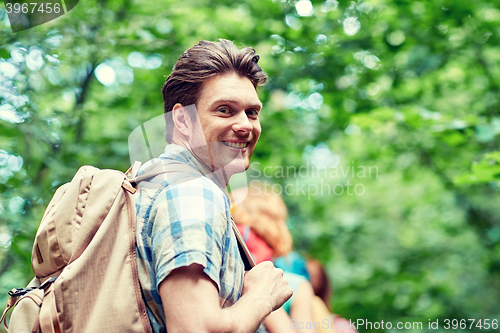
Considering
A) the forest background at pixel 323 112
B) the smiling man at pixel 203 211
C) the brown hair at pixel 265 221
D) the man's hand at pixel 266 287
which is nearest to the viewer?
the smiling man at pixel 203 211

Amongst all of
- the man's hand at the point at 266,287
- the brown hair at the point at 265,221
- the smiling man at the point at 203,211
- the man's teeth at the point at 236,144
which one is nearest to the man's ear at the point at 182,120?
the smiling man at the point at 203,211

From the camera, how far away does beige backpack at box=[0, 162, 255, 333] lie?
1008 mm

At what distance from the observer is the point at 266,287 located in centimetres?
120

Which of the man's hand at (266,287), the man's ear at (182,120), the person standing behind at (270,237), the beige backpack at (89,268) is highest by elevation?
the man's ear at (182,120)

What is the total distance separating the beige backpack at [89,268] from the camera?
3.31 ft

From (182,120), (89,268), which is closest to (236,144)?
(182,120)

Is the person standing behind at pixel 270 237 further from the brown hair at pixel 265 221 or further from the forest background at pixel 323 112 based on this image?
the forest background at pixel 323 112

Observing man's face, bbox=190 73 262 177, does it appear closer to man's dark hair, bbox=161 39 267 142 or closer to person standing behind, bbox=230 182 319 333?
man's dark hair, bbox=161 39 267 142

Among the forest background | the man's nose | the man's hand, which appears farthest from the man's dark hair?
the forest background

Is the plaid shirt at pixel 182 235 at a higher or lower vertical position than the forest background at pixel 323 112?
higher

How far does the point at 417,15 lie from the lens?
4055 millimetres

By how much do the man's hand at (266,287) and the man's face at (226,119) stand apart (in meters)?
0.38

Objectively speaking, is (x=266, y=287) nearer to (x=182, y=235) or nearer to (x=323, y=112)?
(x=182, y=235)

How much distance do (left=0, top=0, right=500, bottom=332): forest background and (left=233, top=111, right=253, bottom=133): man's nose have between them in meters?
1.50
